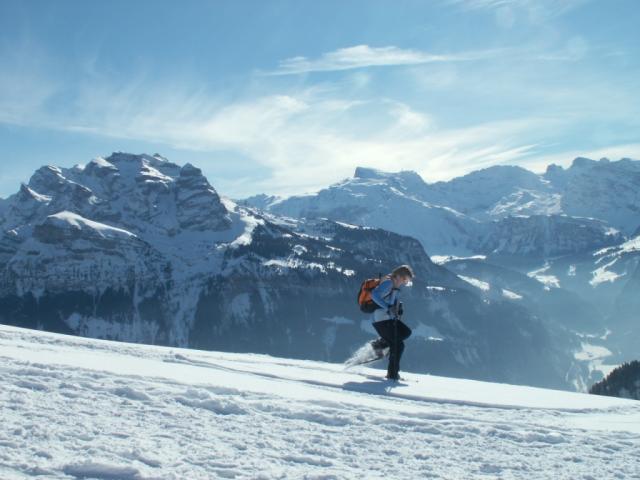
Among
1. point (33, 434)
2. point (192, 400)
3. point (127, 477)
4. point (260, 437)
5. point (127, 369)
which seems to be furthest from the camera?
point (127, 369)

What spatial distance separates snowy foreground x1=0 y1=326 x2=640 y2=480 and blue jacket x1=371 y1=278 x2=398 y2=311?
266 cm

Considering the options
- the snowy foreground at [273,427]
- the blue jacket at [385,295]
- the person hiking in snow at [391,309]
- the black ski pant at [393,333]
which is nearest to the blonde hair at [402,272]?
the person hiking in snow at [391,309]

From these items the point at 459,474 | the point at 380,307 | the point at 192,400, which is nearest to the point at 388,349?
the point at 380,307

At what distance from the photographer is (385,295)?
17734mm

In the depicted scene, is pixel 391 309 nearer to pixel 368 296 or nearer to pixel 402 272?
pixel 368 296

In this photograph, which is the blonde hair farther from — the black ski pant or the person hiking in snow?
the black ski pant

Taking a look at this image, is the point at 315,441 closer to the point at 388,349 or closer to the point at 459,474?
the point at 459,474

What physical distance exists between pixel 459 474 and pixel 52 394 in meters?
6.47

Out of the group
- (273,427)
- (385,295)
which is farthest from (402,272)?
(273,427)

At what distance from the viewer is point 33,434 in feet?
27.9

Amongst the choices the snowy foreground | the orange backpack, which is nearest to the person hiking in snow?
the orange backpack

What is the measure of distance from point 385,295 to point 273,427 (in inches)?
319

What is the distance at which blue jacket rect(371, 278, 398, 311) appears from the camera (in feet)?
58.1

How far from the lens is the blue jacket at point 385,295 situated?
17.7 metres
